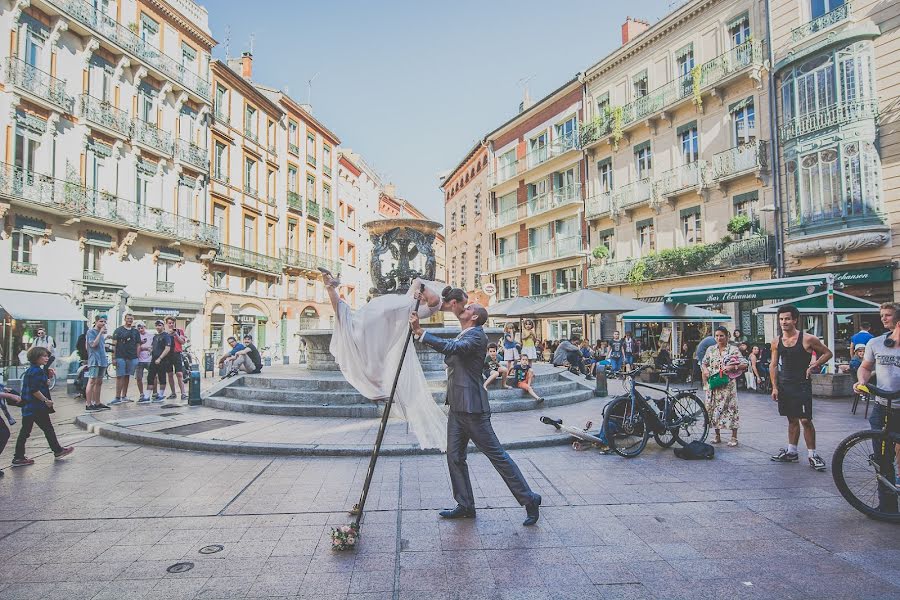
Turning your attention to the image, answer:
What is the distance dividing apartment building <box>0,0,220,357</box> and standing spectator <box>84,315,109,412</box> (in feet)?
37.2

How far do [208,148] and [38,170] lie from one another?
11.3 meters

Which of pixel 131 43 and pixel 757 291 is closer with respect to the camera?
pixel 757 291

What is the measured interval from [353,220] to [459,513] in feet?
162

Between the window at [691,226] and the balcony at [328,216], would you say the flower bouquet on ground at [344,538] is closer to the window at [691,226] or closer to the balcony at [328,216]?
the window at [691,226]

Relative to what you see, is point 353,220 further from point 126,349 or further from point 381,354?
point 381,354

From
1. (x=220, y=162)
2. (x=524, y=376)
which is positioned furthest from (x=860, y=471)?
(x=220, y=162)

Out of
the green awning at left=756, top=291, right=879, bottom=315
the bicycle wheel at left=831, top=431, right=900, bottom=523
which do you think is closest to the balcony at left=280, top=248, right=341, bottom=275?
the green awning at left=756, top=291, right=879, bottom=315

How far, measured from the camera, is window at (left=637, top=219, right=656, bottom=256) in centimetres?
2631

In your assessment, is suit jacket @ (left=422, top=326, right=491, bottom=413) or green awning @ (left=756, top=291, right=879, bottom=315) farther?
green awning @ (left=756, top=291, right=879, bottom=315)

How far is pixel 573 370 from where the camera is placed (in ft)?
56.6

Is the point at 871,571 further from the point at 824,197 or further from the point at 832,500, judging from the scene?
the point at 824,197

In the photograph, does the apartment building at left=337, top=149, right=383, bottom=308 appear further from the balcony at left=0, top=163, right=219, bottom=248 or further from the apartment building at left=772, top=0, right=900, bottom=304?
the apartment building at left=772, top=0, right=900, bottom=304

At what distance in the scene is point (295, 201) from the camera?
40469mm

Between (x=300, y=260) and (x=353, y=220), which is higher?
(x=353, y=220)
